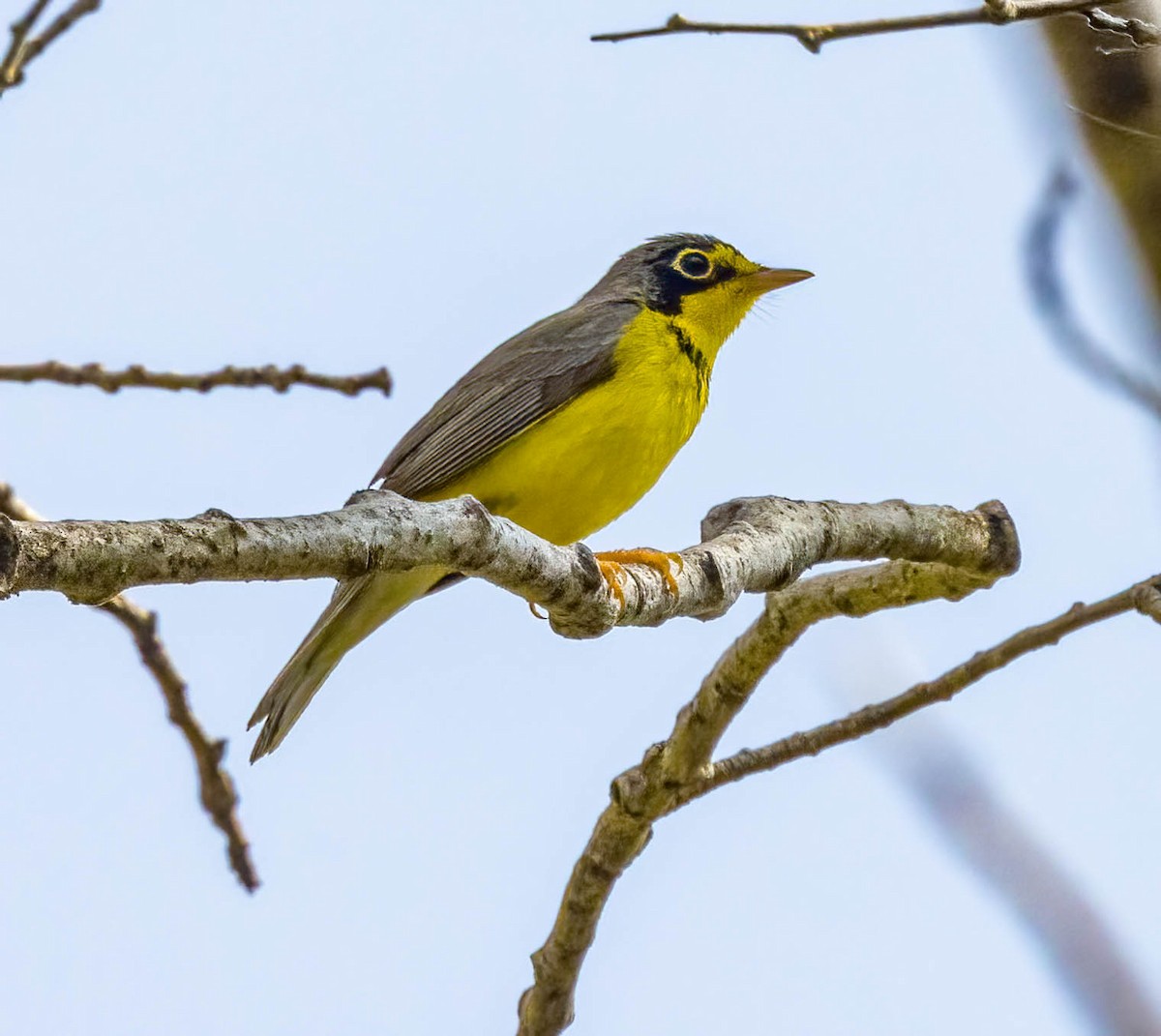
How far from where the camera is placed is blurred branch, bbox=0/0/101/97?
12.3ft

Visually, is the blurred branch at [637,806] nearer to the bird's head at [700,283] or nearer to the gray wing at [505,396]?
the gray wing at [505,396]

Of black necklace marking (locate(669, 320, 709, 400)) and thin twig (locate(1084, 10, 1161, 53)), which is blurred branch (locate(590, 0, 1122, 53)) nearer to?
thin twig (locate(1084, 10, 1161, 53))

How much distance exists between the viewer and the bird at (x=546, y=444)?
634 cm

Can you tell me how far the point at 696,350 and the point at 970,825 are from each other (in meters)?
3.69

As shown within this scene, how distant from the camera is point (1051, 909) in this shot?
3.43 metres

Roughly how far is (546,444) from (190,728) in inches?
80.1

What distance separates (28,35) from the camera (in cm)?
387

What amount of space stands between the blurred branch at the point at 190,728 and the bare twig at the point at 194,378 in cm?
54

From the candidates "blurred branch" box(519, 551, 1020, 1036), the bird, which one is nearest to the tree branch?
"blurred branch" box(519, 551, 1020, 1036)

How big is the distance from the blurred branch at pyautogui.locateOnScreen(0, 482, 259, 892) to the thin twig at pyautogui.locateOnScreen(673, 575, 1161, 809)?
5.35 ft

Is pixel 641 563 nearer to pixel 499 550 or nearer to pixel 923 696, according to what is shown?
pixel 923 696

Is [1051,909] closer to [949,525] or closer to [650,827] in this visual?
[650,827]

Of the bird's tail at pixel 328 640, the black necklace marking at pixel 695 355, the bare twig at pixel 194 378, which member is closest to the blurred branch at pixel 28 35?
the bare twig at pixel 194 378

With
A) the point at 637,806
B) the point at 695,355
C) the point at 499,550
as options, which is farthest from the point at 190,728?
the point at 695,355
